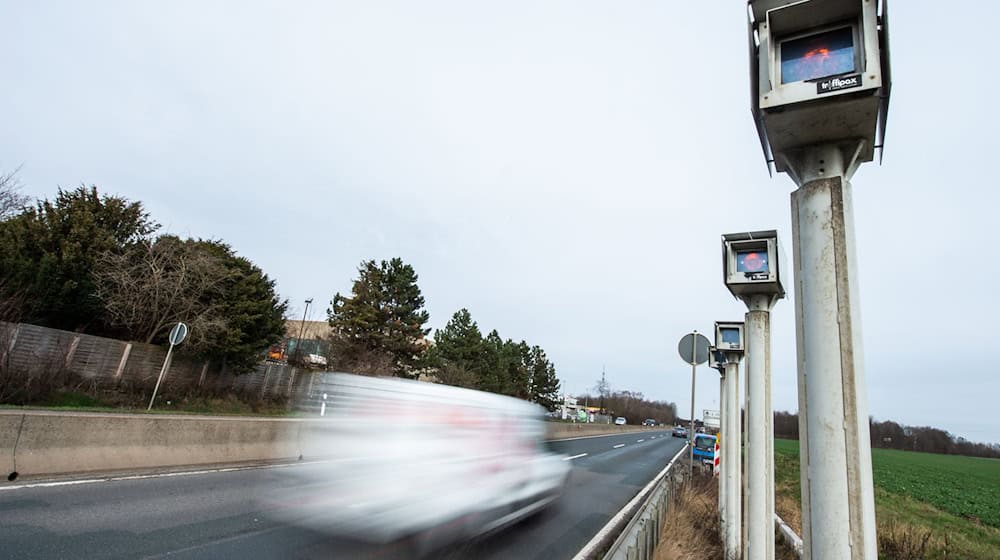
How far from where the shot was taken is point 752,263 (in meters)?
4.86

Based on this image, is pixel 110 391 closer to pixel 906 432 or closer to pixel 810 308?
pixel 810 308

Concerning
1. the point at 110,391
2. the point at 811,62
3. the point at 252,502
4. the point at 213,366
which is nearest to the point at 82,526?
the point at 252,502

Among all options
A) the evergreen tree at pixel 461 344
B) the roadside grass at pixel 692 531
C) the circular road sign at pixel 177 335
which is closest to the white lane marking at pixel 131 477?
the roadside grass at pixel 692 531

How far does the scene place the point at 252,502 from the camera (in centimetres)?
706

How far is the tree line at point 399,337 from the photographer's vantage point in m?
37.2

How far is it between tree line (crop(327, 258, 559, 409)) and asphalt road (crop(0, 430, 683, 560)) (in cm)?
2817

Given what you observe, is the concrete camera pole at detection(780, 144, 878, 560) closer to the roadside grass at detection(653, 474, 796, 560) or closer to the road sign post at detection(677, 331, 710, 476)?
the roadside grass at detection(653, 474, 796, 560)

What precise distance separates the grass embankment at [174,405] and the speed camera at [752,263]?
1220cm

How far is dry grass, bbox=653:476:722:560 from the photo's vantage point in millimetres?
5900

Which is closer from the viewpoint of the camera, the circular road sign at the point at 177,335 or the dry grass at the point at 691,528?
the dry grass at the point at 691,528

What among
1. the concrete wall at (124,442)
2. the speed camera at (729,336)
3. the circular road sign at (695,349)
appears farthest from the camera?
the circular road sign at (695,349)

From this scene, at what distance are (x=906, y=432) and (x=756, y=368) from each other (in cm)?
15699

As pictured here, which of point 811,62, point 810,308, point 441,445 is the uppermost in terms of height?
point 811,62

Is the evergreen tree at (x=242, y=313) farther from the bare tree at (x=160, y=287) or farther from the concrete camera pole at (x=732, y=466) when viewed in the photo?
the concrete camera pole at (x=732, y=466)
